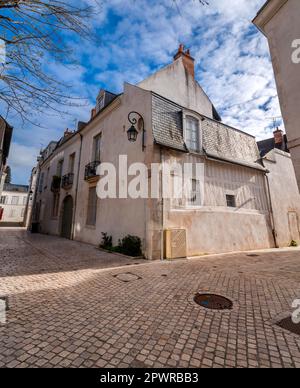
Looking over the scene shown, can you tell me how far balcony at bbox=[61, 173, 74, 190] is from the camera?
1319 centimetres

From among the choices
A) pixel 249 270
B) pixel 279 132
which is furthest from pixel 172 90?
pixel 279 132

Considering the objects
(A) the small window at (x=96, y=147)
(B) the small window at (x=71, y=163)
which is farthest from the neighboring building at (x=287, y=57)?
(B) the small window at (x=71, y=163)

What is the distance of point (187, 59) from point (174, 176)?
7.77 metres

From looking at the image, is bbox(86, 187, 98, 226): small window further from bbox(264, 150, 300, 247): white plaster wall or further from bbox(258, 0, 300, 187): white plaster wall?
bbox(264, 150, 300, 247): white plaster wall

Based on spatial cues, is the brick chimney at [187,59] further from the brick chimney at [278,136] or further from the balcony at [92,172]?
the brick chimney at [278,136]

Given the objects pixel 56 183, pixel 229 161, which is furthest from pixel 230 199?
pixel 56 183

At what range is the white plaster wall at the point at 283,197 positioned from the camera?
11352 millimetres

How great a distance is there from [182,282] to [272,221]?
9.41 meters

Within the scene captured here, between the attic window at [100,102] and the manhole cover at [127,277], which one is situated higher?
the attic window at [100,102]

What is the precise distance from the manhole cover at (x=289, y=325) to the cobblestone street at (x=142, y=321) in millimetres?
86

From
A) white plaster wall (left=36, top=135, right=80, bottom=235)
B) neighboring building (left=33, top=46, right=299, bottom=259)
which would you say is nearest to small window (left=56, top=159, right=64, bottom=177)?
white plaster wall (left=36, top=135, right=80, bottom=235)
